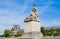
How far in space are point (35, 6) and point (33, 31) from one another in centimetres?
489

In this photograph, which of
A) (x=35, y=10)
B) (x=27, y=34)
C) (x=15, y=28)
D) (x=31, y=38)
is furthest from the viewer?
(x=15, y=28)

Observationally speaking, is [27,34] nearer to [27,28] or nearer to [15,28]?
[27,28]

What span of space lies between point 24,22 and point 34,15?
6.28 feet

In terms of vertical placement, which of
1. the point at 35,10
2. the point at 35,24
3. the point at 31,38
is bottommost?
the point at 31,38

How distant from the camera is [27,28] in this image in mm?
31672

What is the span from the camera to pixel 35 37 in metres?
28.8

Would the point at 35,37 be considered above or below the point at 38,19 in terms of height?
below

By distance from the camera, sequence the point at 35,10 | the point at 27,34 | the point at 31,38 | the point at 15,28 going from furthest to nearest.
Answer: the point at 15,28 < the point at 35,10 < the point at 27,34 < the point at 31,38

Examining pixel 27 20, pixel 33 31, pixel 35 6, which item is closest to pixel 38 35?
pixel 33 31

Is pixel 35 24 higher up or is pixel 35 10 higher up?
pixel 35 10

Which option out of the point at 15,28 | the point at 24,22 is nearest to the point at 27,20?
the point at 24,22

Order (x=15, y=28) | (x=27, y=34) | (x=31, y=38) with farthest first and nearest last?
(x=15, y=28), (x=27, y=34), (x=31, y=38)

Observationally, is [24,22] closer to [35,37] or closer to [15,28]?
[35,37]

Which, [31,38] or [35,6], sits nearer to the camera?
[31,38]
